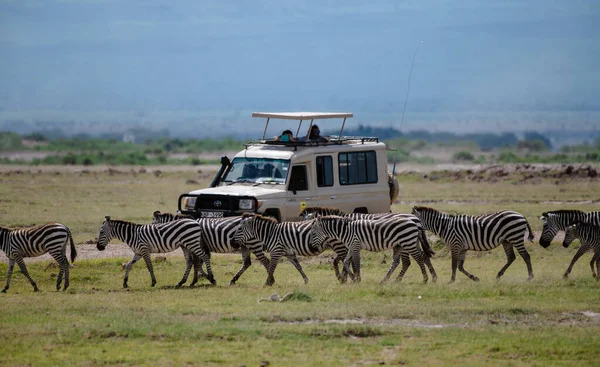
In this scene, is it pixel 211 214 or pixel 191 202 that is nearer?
pixel 211 214

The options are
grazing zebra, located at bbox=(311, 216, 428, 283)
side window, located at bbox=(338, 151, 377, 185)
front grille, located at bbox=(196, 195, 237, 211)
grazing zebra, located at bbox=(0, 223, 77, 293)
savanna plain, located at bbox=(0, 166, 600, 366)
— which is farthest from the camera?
side window, located at bbox=(338, 151, 377, 185)

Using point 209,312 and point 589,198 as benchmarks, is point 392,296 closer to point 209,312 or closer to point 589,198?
point 209,312

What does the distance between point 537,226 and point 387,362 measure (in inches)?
632

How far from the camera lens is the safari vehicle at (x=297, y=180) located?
20250 mm

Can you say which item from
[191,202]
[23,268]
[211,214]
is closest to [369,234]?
[211,214]

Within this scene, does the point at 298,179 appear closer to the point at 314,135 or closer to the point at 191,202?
the point at 314,135

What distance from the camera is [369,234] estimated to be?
1769cm

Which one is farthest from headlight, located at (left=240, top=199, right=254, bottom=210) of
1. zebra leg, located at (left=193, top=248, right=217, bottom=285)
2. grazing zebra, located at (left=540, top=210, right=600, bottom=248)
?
grazing zebra, located at (left=540, top=210, right=600, bottom=248)

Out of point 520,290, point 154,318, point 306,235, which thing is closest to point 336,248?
point 306,235

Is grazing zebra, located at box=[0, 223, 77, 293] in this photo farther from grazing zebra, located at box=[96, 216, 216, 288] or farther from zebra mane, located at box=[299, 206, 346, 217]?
zebra mane, located at box=[299, 206, 346, 217]

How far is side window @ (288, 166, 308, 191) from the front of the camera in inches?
827

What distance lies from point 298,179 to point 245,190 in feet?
4.33

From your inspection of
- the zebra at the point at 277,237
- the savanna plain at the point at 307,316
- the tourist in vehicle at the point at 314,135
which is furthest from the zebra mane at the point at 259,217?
the tourist in vehicle at the point at 314,135

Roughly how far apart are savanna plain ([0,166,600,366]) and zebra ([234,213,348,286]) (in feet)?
2.07
